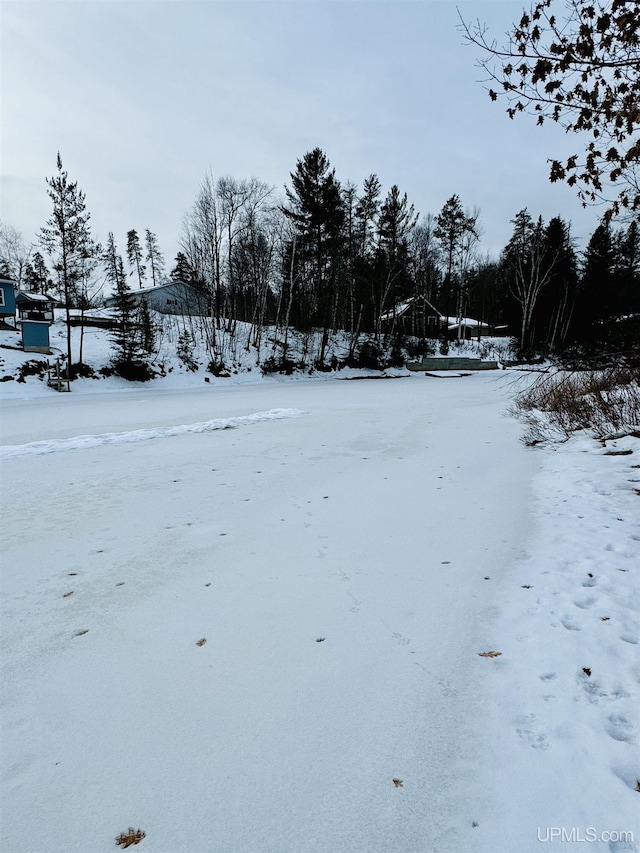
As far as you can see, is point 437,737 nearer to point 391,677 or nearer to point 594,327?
point 391,677

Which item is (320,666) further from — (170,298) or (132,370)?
(170,298)

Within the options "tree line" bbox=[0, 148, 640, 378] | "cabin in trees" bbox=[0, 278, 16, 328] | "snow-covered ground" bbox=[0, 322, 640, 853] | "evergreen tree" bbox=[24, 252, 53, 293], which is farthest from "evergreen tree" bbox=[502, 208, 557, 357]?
"evergreen tree" bbox=[24, 252, 53, 293]

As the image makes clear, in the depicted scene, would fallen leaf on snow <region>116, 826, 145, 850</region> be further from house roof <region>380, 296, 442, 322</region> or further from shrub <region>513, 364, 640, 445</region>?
house roof <region>380, 296, 442, 322</region>

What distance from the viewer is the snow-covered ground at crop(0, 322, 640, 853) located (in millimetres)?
1600

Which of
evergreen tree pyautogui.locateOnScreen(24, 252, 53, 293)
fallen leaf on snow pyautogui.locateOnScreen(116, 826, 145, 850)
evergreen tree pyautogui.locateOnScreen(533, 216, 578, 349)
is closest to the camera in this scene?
fallen leaf on snow pyautogui.locateOnScreen(116, 826, 145, 850)

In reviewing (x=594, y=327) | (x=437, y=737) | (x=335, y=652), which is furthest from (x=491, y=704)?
(x=594, y=327)

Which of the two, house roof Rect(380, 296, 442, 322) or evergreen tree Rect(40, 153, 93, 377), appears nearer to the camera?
evergreen tree Rect(40, 153, 93, 377)

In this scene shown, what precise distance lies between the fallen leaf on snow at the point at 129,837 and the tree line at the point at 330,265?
860 inches

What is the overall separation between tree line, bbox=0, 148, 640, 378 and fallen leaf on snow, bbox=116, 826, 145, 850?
860 inches

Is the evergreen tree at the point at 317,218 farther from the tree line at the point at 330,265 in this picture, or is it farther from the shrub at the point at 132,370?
the shrub at the point at 132,370

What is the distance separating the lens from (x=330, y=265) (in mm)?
29250

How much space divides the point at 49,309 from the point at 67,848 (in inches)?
1436

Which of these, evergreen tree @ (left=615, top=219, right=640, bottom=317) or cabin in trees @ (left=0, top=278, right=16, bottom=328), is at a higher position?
evergreen tree @ (left=615, top=219, right=640, bottom=317)

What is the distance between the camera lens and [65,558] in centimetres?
365
